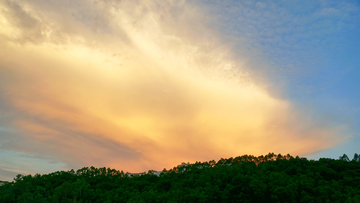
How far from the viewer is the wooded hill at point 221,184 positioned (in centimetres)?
4453

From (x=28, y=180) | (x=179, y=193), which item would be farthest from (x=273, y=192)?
(x=28, y=180)

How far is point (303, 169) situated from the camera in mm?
56844

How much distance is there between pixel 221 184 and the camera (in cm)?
5206

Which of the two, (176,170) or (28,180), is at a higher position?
(176,170)

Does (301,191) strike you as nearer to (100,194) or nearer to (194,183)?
(194,183)

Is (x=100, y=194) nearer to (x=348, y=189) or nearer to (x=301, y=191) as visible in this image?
(x=301, y=191)

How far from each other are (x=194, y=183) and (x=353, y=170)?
1233 inches

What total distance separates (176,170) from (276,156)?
25.4m

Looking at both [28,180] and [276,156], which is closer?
[28,180]

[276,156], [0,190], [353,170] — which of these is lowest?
[0,190]

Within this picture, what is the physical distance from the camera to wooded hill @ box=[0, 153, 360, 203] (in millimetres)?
44531

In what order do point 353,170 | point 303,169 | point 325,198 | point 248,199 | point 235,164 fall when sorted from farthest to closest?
point 235,164 < point 303,169 < point 353,170 < point 248,199 < point 325,198

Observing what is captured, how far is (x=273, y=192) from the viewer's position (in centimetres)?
4453

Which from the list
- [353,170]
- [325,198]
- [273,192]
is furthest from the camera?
[353,170]
